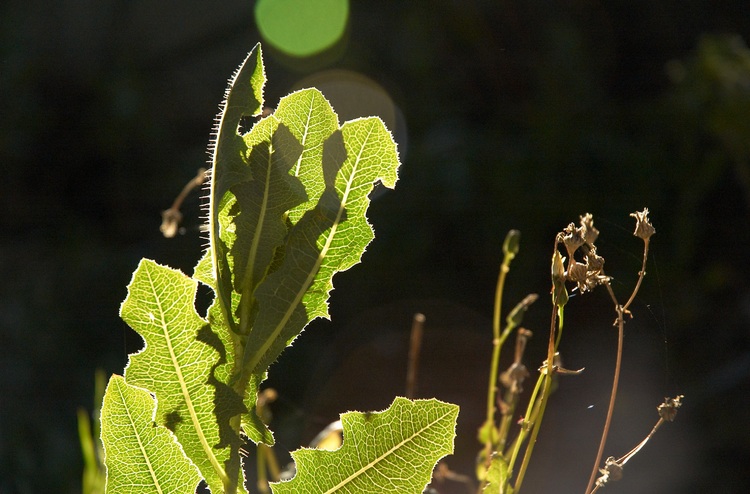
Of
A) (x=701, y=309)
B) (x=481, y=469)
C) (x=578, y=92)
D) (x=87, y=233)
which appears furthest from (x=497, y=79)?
(x=481, y=469)

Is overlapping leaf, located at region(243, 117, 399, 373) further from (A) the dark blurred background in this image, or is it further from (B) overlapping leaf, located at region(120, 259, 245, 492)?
(A) the dark blurred background

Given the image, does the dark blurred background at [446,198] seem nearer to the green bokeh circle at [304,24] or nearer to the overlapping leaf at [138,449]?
the green bokeh circle at [304,24]

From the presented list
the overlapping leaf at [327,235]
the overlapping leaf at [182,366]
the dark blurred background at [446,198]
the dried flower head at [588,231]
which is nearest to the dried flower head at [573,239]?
the dried flower head at [588,231]

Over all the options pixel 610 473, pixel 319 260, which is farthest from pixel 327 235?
pixel 610 473

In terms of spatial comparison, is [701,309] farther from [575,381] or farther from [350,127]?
[350,127]

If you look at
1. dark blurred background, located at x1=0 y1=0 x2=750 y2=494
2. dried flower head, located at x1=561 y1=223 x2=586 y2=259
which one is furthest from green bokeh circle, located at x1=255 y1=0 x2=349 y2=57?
dried flower head, located at x1=561 y1=223 x2=586 y2=259

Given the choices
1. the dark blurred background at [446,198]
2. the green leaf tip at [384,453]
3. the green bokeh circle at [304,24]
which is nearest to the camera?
the green leaf tip at [384,453]
